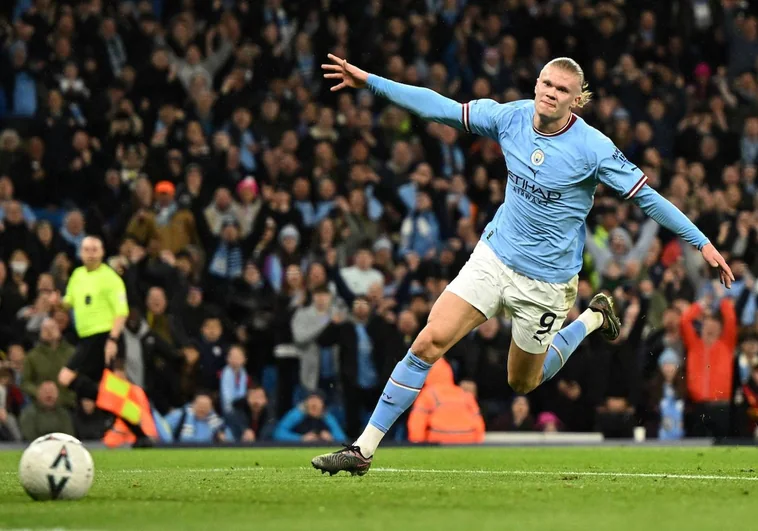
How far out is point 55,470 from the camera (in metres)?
7.74

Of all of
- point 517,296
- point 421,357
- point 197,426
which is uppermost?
point 517,296

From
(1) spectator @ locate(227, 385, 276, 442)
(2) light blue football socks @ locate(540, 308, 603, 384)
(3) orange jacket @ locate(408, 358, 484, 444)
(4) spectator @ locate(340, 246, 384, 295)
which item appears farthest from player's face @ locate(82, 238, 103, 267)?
(2) light blue football socks @ locate(540, 308, 603, 384)

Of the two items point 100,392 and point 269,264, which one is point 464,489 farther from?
point 269,264

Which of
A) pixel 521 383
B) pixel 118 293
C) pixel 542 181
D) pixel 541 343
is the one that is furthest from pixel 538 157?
pixel 118 293

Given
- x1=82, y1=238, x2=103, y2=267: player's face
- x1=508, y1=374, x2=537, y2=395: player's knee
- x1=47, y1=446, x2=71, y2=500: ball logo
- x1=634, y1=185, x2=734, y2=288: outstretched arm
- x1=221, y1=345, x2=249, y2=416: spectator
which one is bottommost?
x1=221, y1=345, x2=249, y2=416: spectator

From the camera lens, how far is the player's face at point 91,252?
15586mm

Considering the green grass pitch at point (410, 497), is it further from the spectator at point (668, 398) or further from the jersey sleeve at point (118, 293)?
the spectator at point (668, 398)

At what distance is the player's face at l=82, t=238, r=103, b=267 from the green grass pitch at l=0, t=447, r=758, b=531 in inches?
140

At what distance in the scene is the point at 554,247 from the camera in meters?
9.71

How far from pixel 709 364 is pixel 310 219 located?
5414 mm

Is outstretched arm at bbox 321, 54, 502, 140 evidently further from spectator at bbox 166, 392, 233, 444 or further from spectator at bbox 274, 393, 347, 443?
spectator at bbox 166, 392, 233, 444

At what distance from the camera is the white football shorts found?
9531 mm

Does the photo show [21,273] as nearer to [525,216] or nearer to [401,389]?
[401,389]

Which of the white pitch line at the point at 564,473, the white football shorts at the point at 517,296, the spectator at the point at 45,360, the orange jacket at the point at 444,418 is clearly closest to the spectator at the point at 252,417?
the orange jacket at the point at 444,418
